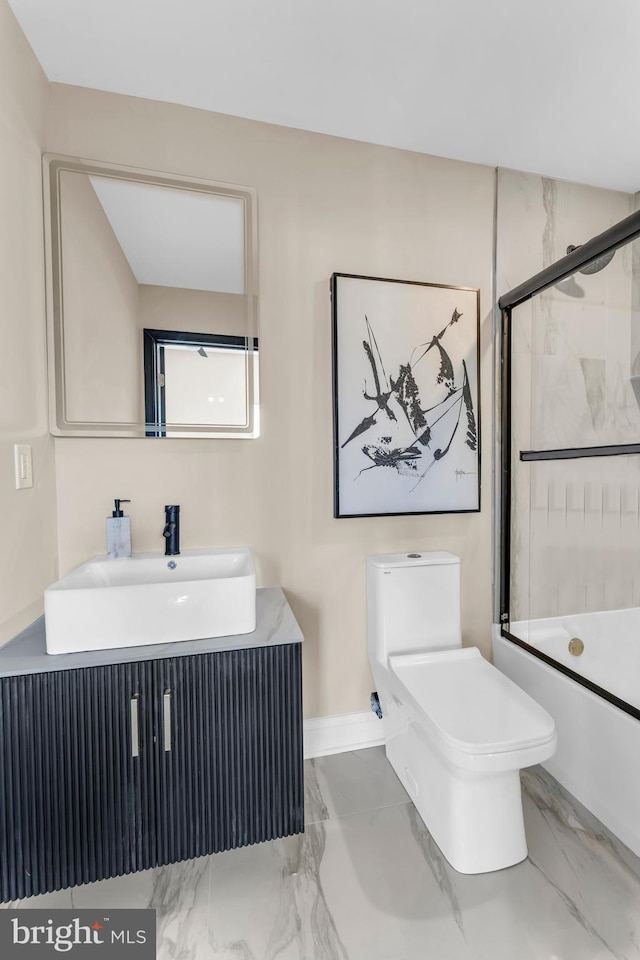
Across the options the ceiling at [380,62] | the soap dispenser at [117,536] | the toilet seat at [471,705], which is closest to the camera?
the toilet seat at [471,705]

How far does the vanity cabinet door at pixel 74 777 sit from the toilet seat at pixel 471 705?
2.74 ft

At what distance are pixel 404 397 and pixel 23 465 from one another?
55.1 inches

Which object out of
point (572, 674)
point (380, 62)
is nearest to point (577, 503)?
point (572, 674)

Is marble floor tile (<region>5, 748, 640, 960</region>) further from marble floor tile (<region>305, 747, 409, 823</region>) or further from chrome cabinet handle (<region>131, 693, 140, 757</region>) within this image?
chrome cabinet handle (<region>131, 693, 140, 757</region>)

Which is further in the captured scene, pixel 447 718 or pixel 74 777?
pixel 447 718

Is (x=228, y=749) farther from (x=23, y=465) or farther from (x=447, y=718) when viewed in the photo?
(x=23, y=465)

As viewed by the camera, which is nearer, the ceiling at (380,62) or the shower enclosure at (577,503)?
the ceiling at (380,62)

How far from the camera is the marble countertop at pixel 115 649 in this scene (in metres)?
1.12

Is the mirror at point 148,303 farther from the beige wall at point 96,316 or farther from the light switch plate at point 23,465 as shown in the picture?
the light switch plate at point 23,465

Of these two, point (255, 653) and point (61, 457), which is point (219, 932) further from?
point (61, 457)

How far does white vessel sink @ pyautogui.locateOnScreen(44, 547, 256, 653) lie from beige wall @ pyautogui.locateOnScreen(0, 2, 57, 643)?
15 cm

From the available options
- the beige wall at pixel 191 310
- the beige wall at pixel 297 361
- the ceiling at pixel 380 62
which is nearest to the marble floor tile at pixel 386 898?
the beige wall at pixel 297 361

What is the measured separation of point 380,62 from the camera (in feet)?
4.94

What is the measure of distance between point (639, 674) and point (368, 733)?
1.06m
